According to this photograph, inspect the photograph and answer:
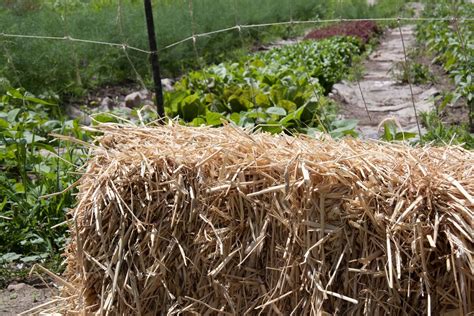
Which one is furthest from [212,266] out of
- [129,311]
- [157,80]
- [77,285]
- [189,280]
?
[157,80]

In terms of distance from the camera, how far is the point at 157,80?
4.63 m

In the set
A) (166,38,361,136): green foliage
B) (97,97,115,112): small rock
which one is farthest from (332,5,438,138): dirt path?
(97,97,115,112): small rock

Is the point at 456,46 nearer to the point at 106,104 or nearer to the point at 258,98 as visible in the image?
the point at 258,98

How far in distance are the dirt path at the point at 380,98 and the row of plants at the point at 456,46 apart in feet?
1.35

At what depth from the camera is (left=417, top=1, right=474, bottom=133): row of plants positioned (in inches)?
257

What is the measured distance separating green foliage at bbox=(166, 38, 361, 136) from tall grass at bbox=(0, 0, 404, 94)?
405 mm

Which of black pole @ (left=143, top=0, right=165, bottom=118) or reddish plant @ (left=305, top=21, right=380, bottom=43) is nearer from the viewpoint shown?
black pole @ (left=143, top=0, right=165, bottom=118)

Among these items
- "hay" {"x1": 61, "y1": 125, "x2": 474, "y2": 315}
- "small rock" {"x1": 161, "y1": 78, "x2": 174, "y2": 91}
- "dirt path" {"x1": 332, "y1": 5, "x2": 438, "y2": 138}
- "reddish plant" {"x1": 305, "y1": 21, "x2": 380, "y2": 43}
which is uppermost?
"hay" {"x1": 61, "y1": 125, "x2": 474, "y2": 315}

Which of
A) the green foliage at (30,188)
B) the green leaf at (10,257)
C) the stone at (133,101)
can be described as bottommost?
the stone at (133,101)

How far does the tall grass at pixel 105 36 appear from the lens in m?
7.41

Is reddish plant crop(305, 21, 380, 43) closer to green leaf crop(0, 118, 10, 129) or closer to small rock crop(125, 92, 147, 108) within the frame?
small rock crop(125, 92, 147, 108)

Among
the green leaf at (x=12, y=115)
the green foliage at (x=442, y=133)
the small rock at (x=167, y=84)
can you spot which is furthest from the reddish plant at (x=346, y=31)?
the green leaf at (x=12, y=115)

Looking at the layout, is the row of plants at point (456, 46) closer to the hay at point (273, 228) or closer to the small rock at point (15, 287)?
the hay at point (273, 228)

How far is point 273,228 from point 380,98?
636 centimetres
